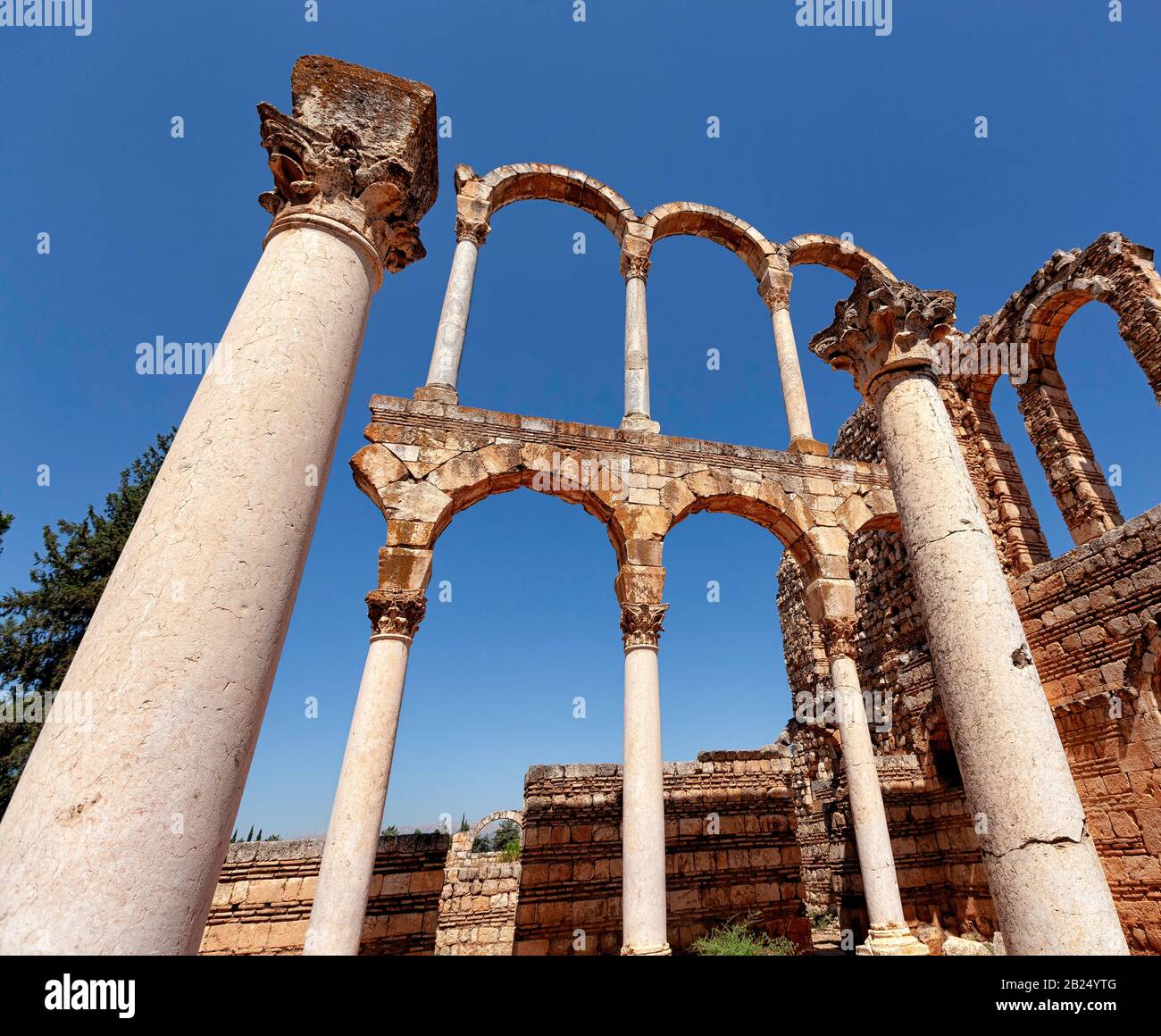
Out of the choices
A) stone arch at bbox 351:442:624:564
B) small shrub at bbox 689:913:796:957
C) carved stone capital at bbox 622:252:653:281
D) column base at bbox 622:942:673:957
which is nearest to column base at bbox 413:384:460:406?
stone arch at bbox 351:442:624:564

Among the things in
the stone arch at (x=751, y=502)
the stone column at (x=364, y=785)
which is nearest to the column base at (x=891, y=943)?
the stone arch at (x=751, y=502)

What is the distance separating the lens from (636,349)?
9.91 metres

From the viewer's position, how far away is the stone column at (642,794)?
6094mm

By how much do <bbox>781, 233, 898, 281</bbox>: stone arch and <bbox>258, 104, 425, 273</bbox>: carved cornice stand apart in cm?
999

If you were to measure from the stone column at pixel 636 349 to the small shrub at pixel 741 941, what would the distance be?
702 centimetres

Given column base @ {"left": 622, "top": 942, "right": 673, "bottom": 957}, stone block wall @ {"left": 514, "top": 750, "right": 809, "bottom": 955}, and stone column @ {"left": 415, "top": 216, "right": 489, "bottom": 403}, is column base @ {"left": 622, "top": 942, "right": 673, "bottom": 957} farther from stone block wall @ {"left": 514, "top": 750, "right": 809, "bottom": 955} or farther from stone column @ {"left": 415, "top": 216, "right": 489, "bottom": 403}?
stone column @ {"left": 415, "top": 216, "right": 489, "bottom": 403}

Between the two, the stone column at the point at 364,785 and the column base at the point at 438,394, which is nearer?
the stone column at the point at 364,785

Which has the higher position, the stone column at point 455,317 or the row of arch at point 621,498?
the stone column at point 455,317

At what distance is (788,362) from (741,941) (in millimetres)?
8807

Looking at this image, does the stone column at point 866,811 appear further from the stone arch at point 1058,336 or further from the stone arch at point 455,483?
the stone arch at point 1058,336

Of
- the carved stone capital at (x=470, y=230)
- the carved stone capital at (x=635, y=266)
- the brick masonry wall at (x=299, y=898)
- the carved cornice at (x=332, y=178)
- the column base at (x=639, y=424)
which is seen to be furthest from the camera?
the carved stone capital at (x=635, y=266)

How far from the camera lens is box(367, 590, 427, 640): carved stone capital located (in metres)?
6.62
